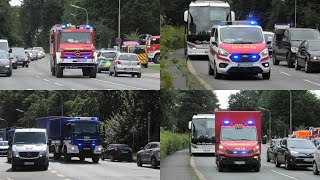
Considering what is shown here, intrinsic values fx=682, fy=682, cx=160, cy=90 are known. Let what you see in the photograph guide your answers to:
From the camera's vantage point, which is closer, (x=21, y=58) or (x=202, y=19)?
(x=202, y=19)

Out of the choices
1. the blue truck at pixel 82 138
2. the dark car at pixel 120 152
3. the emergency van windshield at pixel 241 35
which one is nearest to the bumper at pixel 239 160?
the emergency van windshield at pixel 241 35

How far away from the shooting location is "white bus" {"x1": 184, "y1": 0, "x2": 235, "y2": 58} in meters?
34.0

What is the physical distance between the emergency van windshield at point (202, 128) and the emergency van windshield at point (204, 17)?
469 cm

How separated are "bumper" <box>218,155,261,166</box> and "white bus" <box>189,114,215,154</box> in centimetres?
1242

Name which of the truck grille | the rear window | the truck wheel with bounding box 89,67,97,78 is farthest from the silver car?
the truck grille

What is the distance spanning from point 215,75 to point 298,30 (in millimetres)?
11747

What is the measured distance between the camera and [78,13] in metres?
79.2

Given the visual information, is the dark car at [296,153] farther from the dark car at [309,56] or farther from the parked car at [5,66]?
the parked car at [5,66]

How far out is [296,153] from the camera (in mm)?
24828

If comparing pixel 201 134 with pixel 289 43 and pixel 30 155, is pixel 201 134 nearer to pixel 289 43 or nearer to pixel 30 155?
pixel 289 43

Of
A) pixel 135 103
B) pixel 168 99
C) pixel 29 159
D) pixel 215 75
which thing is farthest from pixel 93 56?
pixel 168 99

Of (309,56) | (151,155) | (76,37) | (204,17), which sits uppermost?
(204,17)

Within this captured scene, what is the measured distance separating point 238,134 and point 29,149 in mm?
8418

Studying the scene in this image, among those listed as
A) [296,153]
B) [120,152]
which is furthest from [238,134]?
[120,152]
